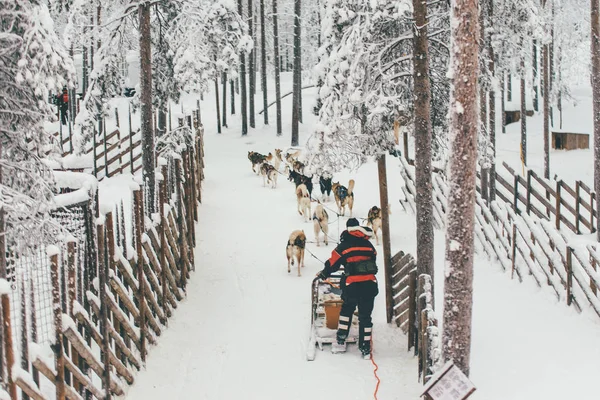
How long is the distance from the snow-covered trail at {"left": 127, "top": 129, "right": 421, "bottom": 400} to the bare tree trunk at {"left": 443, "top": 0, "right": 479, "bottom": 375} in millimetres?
1367

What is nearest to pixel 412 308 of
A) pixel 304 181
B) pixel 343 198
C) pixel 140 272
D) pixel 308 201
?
pixel 140 272


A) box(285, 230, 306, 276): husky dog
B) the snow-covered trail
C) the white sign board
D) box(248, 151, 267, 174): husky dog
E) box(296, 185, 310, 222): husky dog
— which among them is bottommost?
the snow-covered trail

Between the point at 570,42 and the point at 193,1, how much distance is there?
1621 inches

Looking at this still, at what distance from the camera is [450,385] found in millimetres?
7172

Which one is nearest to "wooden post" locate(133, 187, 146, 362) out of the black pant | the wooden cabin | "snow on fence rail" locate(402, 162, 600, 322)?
the black pant

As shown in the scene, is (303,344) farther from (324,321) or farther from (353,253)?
(353,253)

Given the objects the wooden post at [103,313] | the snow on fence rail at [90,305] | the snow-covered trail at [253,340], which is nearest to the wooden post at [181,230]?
the snow on fence rail at [90,305]

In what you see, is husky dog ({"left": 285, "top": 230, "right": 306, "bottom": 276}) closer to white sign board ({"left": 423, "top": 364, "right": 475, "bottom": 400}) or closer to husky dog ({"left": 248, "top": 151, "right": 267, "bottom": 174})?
white sign board ({"left": 423, "top": 364, "right": 475, "bottom": 400})

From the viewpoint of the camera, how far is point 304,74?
69750 mm

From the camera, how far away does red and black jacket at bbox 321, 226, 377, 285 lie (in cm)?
1020

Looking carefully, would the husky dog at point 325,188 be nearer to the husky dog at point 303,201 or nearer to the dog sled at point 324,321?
the husky dog at point 303,201

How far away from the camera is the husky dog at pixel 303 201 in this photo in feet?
64.2

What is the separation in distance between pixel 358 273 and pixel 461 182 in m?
2.81

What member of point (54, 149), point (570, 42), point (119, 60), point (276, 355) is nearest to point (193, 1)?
point (119, 60)
